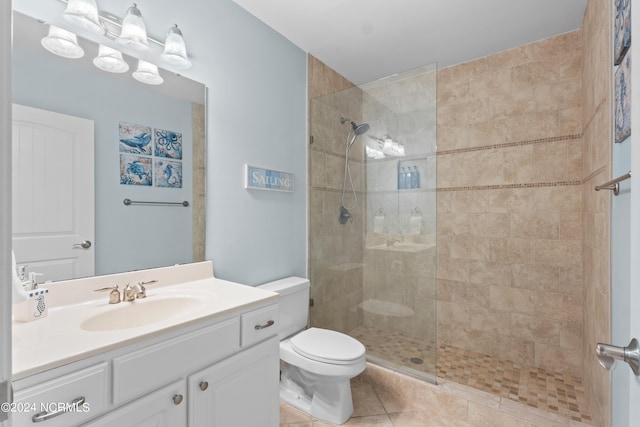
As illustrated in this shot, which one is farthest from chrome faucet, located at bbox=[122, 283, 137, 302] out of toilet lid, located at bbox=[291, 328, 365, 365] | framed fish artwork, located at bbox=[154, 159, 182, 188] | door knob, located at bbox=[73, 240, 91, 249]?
toilet lid, located at bbox=[291, 328, 365, 365]

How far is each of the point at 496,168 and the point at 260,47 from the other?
206 centimetres

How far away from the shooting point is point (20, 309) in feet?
3.34

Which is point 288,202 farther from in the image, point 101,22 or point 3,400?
point 3,400

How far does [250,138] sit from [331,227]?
37.6 inches

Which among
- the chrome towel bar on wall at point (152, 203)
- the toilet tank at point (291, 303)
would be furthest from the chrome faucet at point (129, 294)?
the toilet tank at point (291, 303)

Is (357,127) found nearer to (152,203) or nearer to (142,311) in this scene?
(152,203)

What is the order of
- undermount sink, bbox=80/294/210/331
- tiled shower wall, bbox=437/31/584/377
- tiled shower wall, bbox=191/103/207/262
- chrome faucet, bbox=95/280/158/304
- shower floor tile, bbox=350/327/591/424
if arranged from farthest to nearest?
tiled shower wall, bbox=437/31/584/377 < shower floor tile, bbox=350/327/591/424 < tiled shower wall, bbox=191/103/207/262 < chrome faucet, bbox=95/280/158/304 < undermount sink, bbox=80/294/210/331

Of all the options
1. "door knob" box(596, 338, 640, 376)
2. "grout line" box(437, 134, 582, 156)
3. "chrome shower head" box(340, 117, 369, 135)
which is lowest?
"door knob" box(596, 338, 640, 376)

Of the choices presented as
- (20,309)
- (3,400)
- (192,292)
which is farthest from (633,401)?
(20,309)

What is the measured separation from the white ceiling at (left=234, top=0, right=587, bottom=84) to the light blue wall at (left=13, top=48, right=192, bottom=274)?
95 centimetres

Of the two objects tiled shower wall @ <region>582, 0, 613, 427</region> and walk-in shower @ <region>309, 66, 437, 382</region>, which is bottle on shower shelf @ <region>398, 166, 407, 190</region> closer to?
walk-in shower @ <region>309, 66, 437, 382</region>

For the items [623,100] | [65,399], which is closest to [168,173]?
[65,399]

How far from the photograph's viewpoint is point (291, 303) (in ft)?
6.77

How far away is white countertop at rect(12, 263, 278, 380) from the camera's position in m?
0.82
